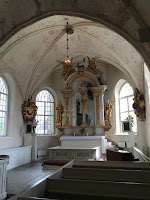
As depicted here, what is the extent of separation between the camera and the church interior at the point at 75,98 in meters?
3.57

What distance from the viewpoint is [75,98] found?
38.7 ft

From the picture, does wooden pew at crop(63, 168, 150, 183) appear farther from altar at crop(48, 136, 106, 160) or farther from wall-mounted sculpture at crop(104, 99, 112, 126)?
wall-mounted sculpture at crop(104, 99, 112, 126)

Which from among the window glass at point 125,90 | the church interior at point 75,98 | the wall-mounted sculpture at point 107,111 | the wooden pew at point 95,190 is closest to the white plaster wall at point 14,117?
the church interior at point 75,98

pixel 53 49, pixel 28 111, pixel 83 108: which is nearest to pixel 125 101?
pixel 83 108

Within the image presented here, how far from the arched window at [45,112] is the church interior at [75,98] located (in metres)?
0.07

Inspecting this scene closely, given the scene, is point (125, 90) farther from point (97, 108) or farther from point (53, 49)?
point (53, 49)

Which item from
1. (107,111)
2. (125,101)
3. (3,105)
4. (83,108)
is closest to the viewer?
(3,105)

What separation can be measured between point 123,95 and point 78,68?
3.56 meters

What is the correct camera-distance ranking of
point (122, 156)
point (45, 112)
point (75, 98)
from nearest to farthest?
point (122, 156) < point (75, 98) < point (45, 112)

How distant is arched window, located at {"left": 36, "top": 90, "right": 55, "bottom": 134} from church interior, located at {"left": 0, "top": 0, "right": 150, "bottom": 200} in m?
0.07

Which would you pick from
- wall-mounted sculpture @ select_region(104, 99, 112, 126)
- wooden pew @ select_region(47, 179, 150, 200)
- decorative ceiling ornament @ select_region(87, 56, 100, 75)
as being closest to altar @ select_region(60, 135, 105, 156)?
wall-mounted sculpture @ select_region(104, 99, 112, 126)

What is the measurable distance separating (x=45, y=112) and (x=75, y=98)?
2.35m

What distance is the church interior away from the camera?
3.57 metres

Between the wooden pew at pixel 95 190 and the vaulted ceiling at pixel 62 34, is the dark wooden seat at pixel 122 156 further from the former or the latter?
the vaulted ceiling at pixel 62 34
